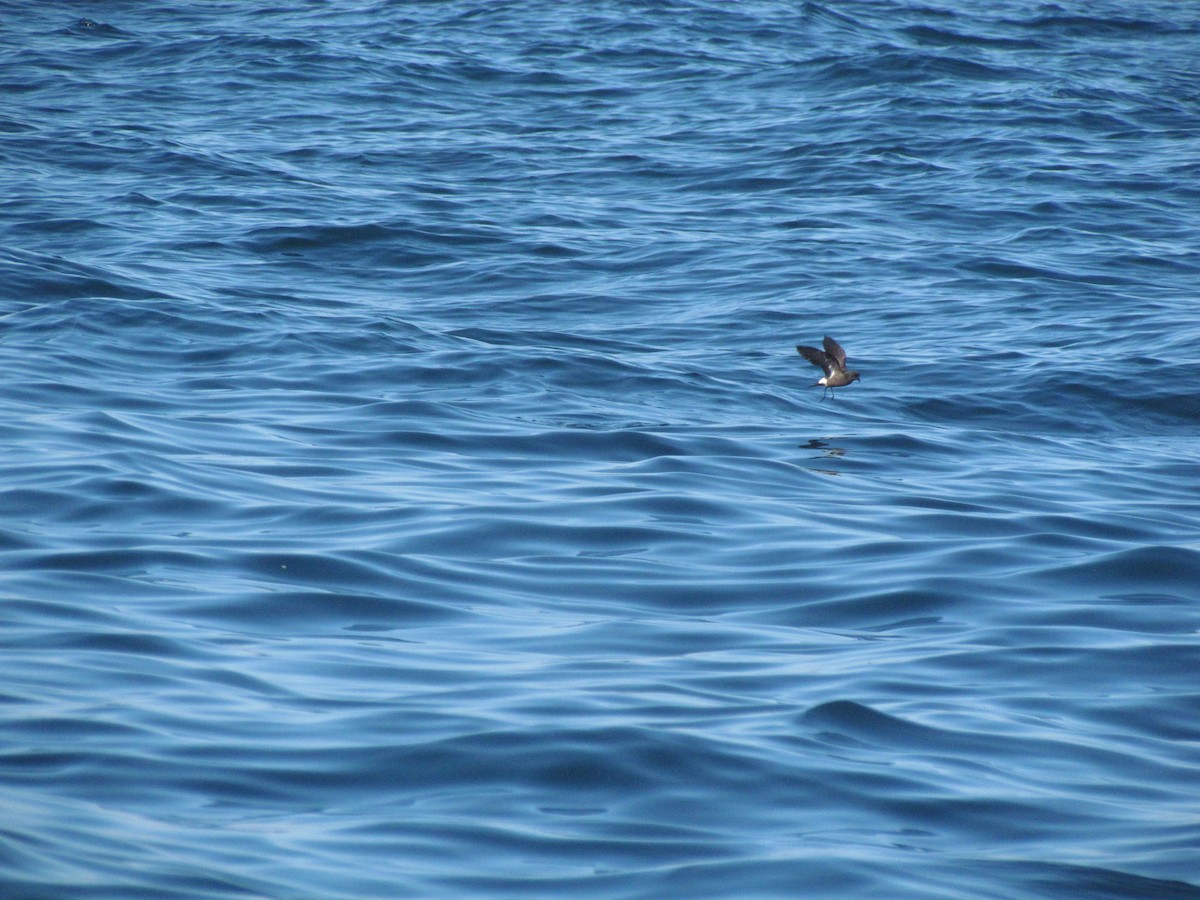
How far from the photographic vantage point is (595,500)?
7.83m

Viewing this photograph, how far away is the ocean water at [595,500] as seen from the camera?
13.8 feet

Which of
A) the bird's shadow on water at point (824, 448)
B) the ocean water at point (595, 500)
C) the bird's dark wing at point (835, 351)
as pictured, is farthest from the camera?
the bird's dark wing at point (835, 351)

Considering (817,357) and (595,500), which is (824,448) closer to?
(817,357)

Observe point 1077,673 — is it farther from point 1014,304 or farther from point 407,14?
point 407,14

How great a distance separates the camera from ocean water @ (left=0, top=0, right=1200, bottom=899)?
13.8ft

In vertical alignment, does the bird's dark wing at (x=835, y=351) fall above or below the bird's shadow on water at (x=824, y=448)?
above

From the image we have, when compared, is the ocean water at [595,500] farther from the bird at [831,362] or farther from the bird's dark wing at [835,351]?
the bird's dark wing at [835,351]

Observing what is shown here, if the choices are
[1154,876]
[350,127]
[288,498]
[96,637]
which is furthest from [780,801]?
[350,127]

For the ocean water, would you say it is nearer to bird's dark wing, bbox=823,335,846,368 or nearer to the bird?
the bird

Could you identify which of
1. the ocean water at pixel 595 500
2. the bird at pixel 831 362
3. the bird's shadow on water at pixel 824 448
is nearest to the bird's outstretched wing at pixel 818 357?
the bird at pixel 831 362

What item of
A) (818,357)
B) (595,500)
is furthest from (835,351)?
(595,500)

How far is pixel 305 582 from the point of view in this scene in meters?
6.18

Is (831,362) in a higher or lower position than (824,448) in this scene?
higher

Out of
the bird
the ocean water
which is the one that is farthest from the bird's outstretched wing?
the ocean water
